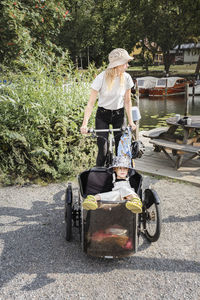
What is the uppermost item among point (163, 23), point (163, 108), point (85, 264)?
point (163, 23)

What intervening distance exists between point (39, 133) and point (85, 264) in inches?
119

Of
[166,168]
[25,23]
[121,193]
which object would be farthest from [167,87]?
[121,193]

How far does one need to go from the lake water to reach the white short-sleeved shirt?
11628mm

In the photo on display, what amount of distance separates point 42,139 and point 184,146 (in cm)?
295

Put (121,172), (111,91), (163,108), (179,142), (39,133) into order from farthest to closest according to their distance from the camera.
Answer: (163,108), (179,142), (39,133), (111,91), (121,172)

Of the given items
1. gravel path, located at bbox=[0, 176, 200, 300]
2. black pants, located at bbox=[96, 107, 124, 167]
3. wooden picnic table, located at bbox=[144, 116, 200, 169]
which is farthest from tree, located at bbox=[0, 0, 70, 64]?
gravel path, located at bbox=[0, 176, 200, 300]

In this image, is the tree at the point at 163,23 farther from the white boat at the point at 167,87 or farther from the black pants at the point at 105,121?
the black pants at the point at 105,121

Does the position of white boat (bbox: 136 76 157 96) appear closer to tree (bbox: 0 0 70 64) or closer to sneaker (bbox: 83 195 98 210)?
tree (bbox: 0 0 70 64)

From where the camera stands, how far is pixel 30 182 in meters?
5.49

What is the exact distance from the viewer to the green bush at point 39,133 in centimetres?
549

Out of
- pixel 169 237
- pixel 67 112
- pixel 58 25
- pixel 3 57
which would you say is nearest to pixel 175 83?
pixel 58 25

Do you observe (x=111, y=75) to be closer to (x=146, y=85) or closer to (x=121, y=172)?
(x=121, y=172)

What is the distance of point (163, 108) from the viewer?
68.8 feet

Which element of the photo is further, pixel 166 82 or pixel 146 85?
pixel 146 85
